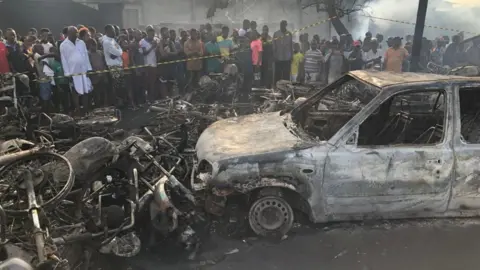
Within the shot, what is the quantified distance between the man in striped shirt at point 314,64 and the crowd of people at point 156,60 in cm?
3

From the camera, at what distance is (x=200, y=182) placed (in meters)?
4.60

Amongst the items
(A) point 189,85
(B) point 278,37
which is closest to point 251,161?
(A) point 189,85

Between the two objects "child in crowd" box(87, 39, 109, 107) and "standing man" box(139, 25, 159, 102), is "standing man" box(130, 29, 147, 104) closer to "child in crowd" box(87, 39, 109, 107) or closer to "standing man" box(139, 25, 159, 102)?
"standing man" box(139, 25, 159, 102)

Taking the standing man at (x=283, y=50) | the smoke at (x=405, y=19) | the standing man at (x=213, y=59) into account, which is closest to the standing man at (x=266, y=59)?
the standing man at (x=283, y=50)

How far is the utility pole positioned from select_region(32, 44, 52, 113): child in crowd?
8.55 m

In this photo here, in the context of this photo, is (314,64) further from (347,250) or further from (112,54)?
(347,250)

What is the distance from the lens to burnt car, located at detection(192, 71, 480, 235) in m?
4.37

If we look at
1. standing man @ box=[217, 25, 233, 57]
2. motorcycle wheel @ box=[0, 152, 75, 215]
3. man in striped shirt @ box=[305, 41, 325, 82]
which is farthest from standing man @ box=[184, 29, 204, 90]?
motorcycle wheel @ box=[0, 152, 75, 215]

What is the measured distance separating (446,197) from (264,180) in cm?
196

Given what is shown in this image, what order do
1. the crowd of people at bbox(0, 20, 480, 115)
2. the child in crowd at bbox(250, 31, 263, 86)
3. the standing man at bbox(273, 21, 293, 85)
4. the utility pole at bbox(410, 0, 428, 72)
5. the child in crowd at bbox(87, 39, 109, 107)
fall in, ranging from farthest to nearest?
the child in crowd at bbox(250, 31, 263, 86) → the standing man at bbox(273, 21, 293, 85) → the utility pole at bbox(410, 0, 428, 72) → the child in crowd at bbox(87, 39, 109, 107) → the crowd of people at bbox(0, 20, 480, 115)

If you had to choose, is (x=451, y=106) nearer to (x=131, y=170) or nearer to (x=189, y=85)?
(x=131, y=170)

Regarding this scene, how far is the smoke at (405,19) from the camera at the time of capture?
22195 millimetres

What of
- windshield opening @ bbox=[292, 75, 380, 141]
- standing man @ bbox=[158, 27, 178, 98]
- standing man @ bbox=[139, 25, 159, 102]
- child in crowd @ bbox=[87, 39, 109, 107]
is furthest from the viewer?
standing man @ bbox=[158, 27, 178, 98]

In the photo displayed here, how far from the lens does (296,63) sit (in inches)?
482
